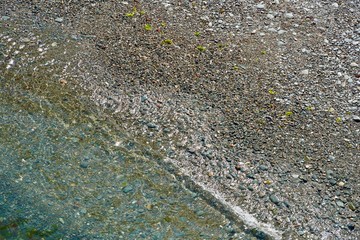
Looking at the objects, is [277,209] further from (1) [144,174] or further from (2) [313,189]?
(1) [144,174]

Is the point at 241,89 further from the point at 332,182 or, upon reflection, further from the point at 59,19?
the point at 59,19

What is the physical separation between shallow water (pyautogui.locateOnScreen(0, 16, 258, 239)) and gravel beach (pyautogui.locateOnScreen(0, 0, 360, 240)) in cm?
18

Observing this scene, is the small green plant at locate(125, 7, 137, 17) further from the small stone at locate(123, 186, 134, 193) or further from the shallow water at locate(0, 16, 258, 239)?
the small stone at locate(123, 186, 134, 193)

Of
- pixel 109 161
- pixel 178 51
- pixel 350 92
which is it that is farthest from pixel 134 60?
pixel 350 92

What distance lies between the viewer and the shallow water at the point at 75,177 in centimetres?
470

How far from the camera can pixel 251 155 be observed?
206 inches

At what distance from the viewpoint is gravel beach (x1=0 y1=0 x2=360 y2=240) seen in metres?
4.97

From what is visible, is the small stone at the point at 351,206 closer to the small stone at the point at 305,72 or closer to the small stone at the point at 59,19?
the small stone at the point at 305,72

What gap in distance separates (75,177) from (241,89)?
1.85 meters

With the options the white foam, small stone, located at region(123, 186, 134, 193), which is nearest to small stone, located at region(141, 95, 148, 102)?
small stone, located at region(123, 186, 134, 193)

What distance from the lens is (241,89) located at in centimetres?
587

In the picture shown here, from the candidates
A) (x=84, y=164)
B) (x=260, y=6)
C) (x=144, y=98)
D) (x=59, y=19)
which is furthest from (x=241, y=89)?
(x=59, y=19)

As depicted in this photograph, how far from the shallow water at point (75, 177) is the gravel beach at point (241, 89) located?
7.1 inches

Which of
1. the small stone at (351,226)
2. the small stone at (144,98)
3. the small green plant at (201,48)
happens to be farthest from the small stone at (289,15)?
the small stone at (351,226)
